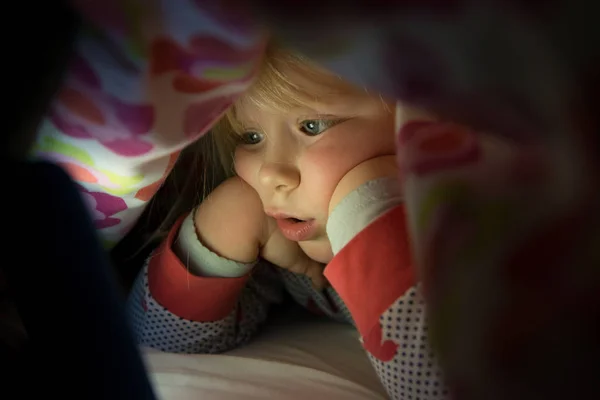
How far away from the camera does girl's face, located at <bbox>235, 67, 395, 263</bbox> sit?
21.6 inches

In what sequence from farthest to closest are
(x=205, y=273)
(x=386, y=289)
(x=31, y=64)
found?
(x=205, y=273) → (x=386, y=289) → (x=31, y=64)

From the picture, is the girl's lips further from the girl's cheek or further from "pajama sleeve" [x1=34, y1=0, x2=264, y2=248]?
"pajama sleeve" [x1=34, y1=0, x2=264, y2=248]

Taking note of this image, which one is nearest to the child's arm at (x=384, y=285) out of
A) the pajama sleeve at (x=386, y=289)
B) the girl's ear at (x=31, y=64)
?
the pajama sleeve at (x=386, y=289)

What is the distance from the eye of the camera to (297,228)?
0.61m

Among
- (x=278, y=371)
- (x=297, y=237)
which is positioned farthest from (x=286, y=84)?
(x=278, y=371)

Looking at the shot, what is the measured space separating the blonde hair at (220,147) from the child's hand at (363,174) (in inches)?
2.6

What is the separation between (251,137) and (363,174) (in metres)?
0.14

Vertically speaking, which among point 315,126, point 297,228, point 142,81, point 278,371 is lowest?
point 278,371

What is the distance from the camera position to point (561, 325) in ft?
0.70

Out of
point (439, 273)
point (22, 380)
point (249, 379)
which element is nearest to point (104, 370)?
point (22, 380)

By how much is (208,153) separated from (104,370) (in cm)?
45

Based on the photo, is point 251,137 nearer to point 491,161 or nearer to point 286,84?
point 286,84

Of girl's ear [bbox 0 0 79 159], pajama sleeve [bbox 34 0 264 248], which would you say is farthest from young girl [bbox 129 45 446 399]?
girl's ear [bbox 0 0 79 159]

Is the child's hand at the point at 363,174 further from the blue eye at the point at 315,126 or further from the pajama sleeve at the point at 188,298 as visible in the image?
the pajama sleeve at the point at 188,298
